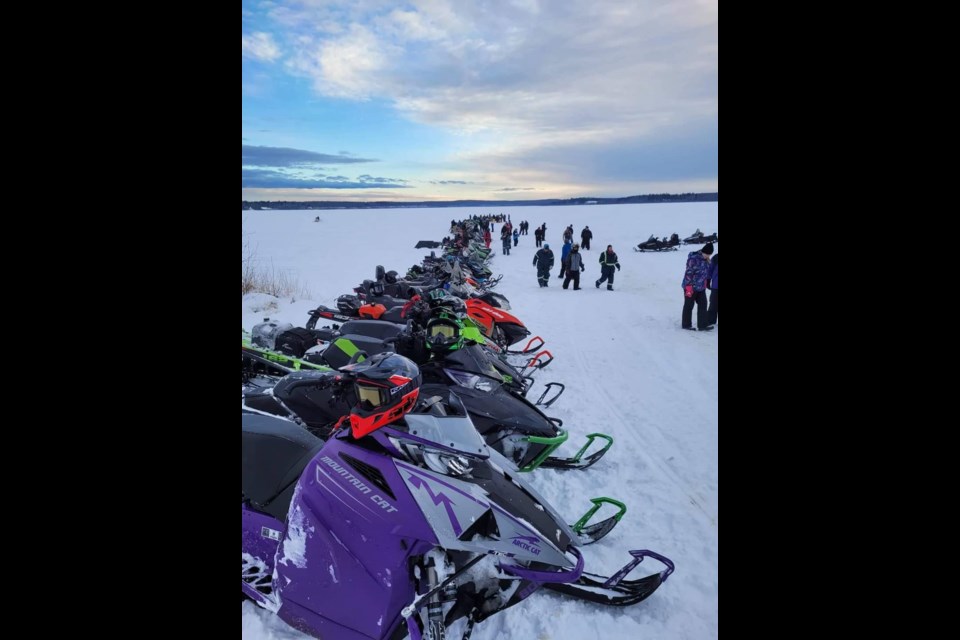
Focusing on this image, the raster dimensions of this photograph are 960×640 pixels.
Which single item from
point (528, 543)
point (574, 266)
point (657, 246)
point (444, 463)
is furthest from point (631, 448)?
point (657, 246)

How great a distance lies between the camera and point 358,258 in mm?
19828

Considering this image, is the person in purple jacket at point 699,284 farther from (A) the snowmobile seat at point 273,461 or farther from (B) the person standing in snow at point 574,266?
(A) the snowmobile seat at point 273,461

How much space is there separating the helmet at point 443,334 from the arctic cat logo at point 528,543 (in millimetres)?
2467

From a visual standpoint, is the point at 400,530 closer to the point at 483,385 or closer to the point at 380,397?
the point at 380,397

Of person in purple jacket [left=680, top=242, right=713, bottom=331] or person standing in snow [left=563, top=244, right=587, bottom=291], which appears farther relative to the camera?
person standing in snow [left=563, top=244, right=587, bottom=291]

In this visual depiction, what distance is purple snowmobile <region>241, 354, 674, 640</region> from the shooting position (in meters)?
1.65

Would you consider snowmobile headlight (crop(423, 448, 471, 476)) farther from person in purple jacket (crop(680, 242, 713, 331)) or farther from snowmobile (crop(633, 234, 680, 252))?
snowmobile (crop(633, 234, 680, 252))

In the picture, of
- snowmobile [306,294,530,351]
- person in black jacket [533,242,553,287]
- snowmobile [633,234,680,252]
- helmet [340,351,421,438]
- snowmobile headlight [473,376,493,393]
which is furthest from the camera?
snowmobile [633,234,680,252]

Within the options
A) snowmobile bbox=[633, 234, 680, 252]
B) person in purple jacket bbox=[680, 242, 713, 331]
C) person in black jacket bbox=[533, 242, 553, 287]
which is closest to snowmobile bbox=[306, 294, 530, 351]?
person in purple jacket bbox=[680, 242, 713, 331]

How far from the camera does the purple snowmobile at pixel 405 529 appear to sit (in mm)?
1649
